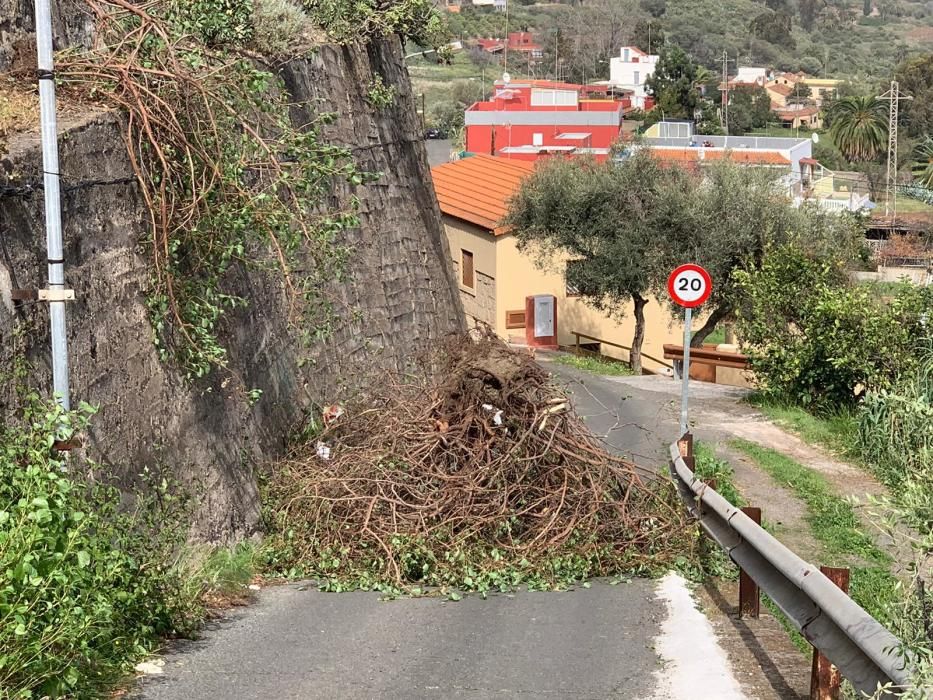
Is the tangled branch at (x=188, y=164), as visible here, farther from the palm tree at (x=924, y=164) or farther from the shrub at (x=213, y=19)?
the palm tree at (x=924, y=164)

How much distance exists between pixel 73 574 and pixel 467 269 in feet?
113

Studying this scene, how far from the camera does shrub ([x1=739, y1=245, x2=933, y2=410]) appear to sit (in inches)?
720

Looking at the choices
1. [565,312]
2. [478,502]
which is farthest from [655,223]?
[478,502]

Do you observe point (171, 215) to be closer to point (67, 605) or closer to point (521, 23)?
point (67, 605)

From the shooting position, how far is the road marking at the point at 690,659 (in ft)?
20.7

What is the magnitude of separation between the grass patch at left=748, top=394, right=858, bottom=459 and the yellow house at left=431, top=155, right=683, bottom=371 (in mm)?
Result: 15137

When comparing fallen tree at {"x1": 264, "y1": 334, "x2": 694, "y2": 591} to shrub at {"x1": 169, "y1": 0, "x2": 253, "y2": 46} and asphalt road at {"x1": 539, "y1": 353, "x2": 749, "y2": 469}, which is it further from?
shrub at {"x1": 169, "y1": 0, "x2": 253, "y2": 46}

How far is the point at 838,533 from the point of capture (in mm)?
11547

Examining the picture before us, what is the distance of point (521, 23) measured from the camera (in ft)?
550

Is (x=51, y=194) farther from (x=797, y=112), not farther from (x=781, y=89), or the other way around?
(x=781, y=89)

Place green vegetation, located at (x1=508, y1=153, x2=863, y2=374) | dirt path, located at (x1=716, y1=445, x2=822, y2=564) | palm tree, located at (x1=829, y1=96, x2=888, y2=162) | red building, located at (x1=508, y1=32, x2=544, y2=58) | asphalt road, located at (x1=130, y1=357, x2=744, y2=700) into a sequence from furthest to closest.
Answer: red building, located at (x1=508, y1=32, x2=544, y2=58), palm tree, located at (x1=829, y1=96, x2=888, y2=162), green vegetation, located at (x1=508, y1=153, x2=863, y2=374), dirt path, located at (x1=716, y1=445, x2=822, y2=564), asphalt road, located at (x1=130, y1=357, x2=744, y2=700)

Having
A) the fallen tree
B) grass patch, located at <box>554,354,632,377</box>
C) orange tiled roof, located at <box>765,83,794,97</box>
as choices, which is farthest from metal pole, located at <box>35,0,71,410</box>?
orange tiled roof, located at <box>765,83,794,97</box>

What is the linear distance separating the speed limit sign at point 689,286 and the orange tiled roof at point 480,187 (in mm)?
21522

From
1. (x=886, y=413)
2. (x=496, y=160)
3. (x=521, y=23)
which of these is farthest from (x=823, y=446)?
(x=521, y=23)
